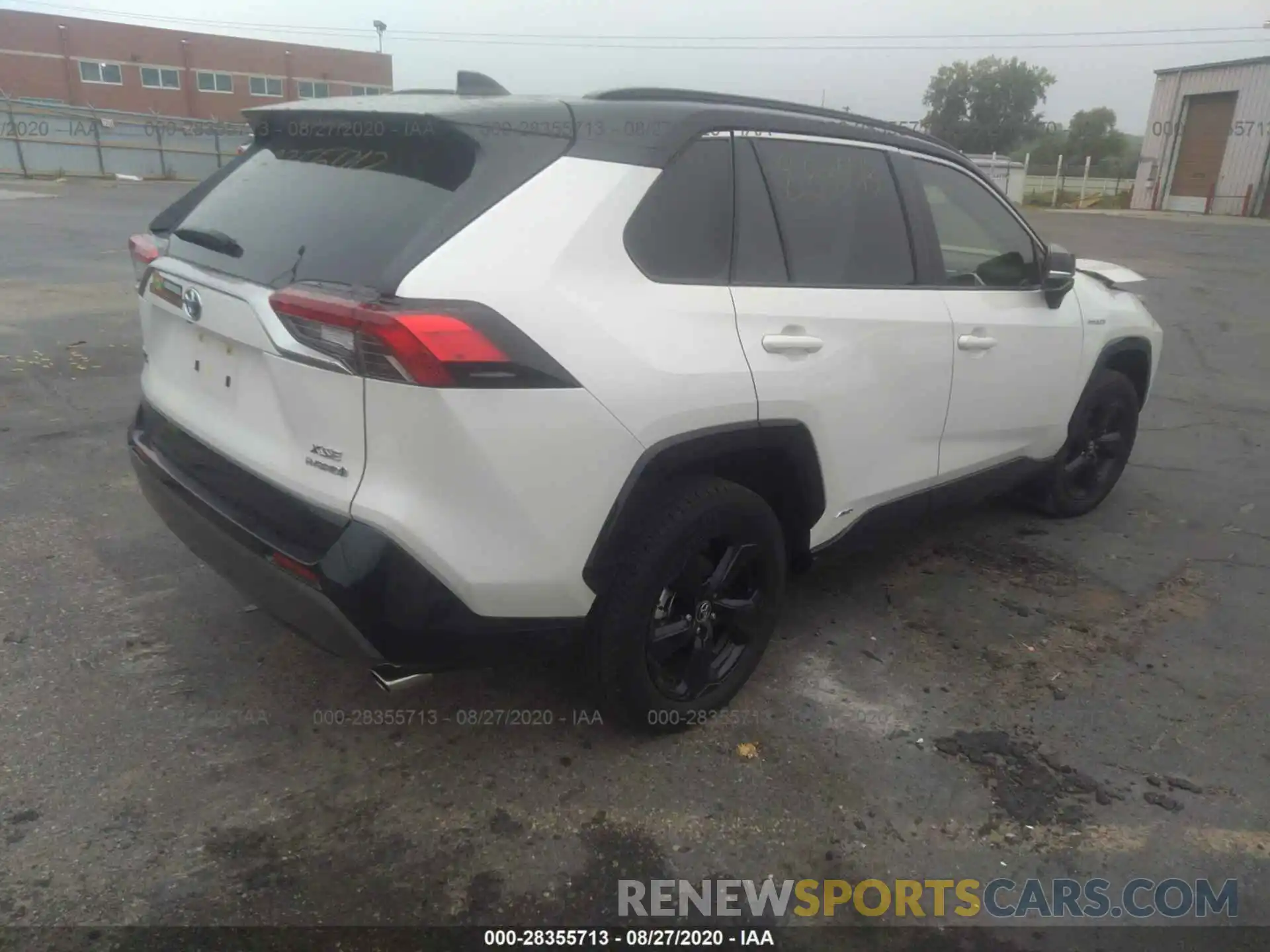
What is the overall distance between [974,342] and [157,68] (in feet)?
195

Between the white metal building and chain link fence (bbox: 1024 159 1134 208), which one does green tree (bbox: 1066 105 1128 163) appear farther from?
the white metal building

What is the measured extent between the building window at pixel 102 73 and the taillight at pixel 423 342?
59.4 metres

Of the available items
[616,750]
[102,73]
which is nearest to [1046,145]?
[102,73]

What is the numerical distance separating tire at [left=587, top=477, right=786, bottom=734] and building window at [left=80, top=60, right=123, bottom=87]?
59524mm

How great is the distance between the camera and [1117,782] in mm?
2740

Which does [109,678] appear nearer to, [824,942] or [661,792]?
[661,792]

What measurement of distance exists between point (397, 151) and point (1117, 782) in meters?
2.73

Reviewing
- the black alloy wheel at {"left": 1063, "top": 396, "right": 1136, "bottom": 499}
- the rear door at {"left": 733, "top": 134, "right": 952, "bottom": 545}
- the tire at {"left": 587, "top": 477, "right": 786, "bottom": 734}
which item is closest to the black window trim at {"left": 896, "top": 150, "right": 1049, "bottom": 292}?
the rear door at {"left": 733, "top": 134, "right": 952, "bottom": 545}

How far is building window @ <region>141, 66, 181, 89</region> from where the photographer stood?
51031 mm

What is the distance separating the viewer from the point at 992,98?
Answer: 60656 mm

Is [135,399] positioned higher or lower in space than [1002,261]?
lower

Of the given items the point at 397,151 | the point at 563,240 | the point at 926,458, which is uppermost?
the point at 397,151

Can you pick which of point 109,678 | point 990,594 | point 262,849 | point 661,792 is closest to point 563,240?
point 661,792

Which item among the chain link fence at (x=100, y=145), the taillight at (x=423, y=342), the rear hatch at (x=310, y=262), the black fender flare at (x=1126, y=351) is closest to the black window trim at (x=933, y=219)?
the black fender flare at (x=1126, y=351)
